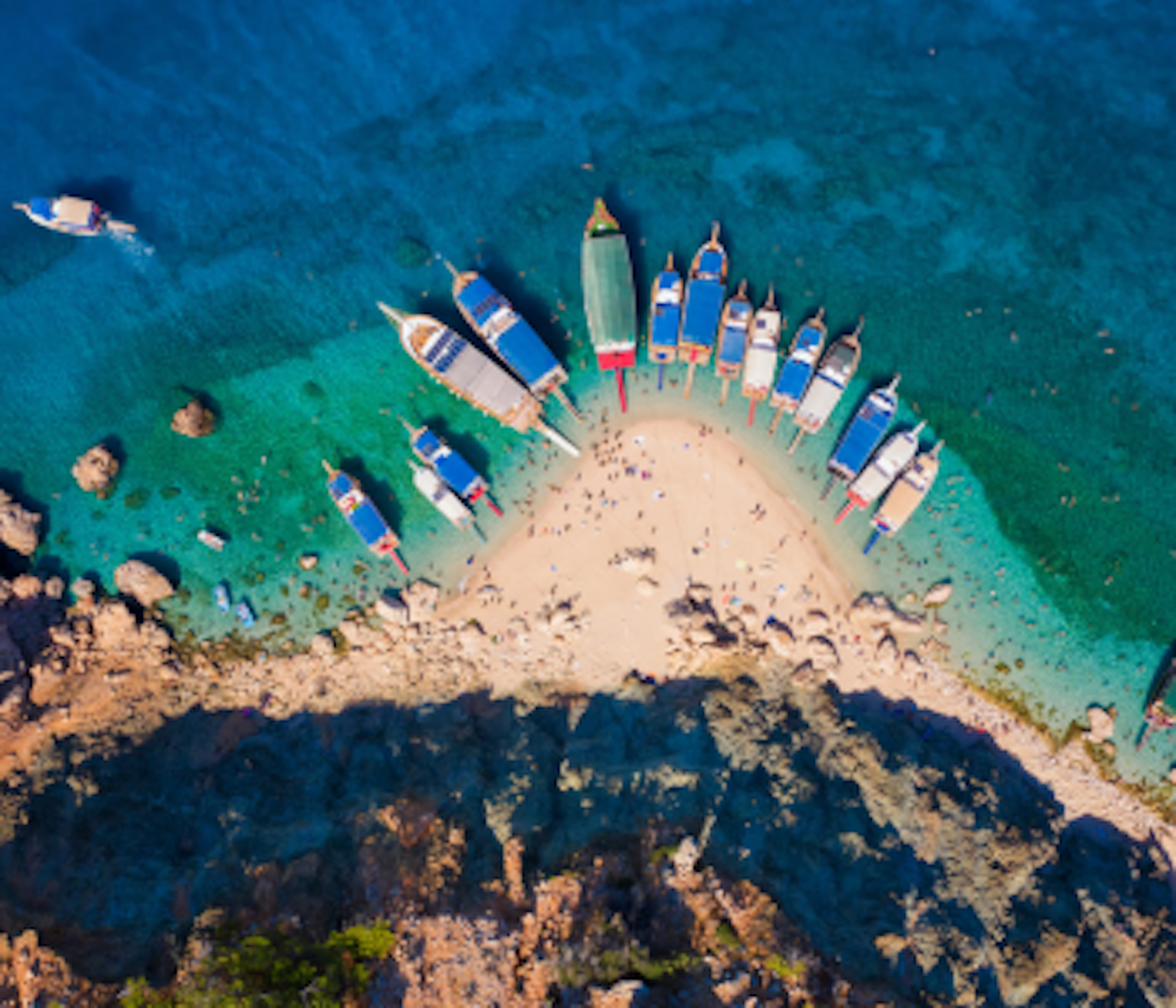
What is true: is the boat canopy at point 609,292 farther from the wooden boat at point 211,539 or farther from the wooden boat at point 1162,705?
the wooden boat at point 1162,705

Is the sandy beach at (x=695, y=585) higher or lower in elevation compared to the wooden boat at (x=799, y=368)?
lower

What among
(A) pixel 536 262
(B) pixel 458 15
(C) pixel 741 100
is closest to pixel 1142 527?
(C) pixel 741 100

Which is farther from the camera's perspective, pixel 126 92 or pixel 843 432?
pixel 126 92

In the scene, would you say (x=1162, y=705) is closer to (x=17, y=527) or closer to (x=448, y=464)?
(x=448, y=464)

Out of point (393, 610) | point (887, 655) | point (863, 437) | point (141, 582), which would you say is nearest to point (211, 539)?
point (141, 582)

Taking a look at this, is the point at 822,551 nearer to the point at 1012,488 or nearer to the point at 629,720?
the point at 1012,488

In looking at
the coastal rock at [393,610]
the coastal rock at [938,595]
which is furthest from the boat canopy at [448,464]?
the coastal rock at [938,595]

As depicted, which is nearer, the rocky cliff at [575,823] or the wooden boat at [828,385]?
the rocky cliff at [575,823]
